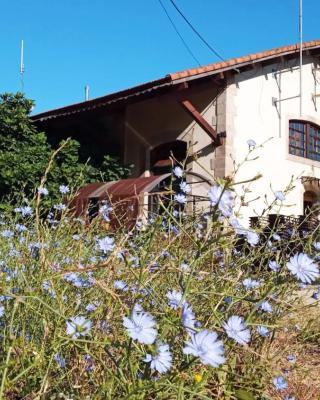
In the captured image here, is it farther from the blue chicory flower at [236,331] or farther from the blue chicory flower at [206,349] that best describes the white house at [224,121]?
the blue chicory flower at [206,349]

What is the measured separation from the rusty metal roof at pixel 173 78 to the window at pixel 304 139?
1532 millimetres

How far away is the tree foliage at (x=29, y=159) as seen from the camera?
9.18 metres

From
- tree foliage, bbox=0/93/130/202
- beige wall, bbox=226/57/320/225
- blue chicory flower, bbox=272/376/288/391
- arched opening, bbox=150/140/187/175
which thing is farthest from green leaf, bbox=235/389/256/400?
arched opening, bbox=150/140/187/175

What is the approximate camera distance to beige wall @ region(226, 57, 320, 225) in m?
9.35

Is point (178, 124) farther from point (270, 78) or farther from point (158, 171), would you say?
point (270, 78)

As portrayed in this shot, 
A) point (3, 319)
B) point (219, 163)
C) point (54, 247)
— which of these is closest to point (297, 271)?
point (3, 319)

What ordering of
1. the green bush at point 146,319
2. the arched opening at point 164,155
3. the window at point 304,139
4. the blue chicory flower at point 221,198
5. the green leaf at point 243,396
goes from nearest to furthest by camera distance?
the green bush at point 146,319, the blue chicory flower at point 221,198, the green leaf at point 243,396, the arched opening at point 164,155, the window at point 304,139

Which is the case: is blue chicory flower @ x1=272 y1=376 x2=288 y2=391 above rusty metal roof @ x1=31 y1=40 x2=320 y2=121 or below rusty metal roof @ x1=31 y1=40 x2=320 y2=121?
below

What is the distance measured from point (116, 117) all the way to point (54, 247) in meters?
8.97

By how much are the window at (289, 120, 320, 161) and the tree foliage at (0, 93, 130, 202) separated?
349 centimetres

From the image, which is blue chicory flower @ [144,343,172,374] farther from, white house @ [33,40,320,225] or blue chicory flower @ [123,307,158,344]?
white house @ [33,40,320,225]

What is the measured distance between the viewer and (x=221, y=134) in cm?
913

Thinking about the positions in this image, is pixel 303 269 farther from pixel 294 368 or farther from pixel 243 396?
pixel 294 368

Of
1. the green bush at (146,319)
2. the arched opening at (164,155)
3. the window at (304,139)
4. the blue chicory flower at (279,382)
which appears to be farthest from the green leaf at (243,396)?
the window at (304,139)
